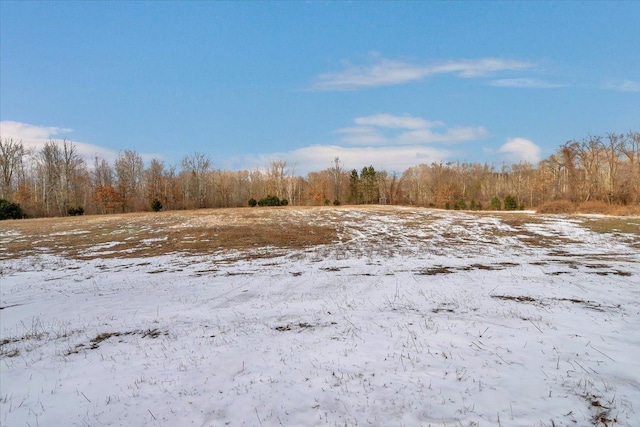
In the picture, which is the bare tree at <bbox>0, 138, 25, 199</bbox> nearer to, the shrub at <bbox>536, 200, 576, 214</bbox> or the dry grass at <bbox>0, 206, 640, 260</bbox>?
the dry grass at <bbox>0, 206, 640, 260</bbox>

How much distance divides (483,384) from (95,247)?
71.3 ft

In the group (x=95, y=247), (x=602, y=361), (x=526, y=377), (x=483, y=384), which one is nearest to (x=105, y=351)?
(x=483, y=384)

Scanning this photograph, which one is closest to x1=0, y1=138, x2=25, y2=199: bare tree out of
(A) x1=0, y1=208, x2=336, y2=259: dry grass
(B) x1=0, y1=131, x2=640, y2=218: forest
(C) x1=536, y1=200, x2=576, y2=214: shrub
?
(B) x1=0, y1=131, x2=640, y2=218: forest

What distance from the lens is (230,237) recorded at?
22.7 metres

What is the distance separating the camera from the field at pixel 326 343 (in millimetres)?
3938

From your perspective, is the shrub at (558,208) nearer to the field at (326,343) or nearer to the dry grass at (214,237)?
the dry grass at (214,237)

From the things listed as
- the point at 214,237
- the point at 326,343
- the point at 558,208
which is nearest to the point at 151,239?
the point at 214,237

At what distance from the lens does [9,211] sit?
4116 centimetres

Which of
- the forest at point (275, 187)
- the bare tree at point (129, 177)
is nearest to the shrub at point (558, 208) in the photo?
the forest at point (275, 187)

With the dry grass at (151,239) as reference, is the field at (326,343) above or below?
below

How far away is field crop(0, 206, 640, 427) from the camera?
394cm

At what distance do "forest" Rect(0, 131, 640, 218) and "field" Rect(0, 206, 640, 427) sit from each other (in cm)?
3496

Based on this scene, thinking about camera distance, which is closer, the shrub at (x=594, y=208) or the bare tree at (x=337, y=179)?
the shrub at (x=594, y=208)

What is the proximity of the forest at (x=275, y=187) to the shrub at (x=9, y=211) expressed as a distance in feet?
0.41
